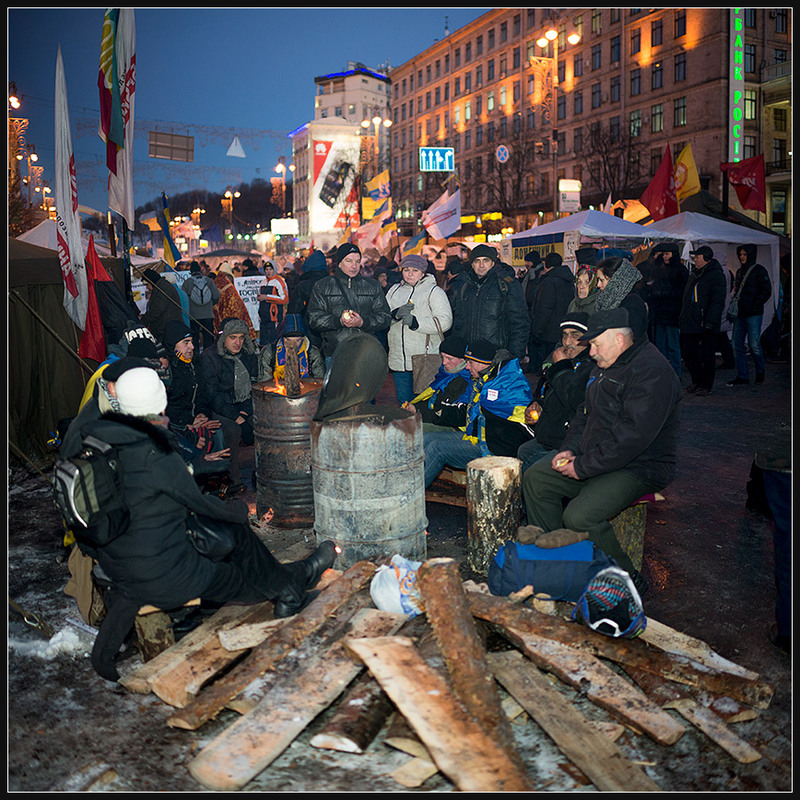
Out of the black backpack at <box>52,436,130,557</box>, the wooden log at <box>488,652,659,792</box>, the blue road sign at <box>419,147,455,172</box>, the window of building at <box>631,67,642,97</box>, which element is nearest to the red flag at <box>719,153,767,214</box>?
the blue road sign at <box>419,147,455,172</box>

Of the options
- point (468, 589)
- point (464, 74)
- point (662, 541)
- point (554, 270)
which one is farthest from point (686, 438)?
point (464, 74)

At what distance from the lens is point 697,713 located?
3467 mm

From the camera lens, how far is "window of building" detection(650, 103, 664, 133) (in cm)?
4525

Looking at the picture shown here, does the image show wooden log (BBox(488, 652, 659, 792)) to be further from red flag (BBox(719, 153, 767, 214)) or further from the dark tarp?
red flag (BBox(719, 153, 767, 214))

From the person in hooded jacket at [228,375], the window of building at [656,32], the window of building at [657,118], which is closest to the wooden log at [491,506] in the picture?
the person in hooded jacket at [228,375]

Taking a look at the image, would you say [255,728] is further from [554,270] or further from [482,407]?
[554,270]

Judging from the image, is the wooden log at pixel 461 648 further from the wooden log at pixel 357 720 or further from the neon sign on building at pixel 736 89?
the neon sign on building at pixel 736 89

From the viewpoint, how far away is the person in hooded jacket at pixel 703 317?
11.8m

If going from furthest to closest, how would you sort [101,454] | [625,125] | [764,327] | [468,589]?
[625,125] < [764,327] < [468,589] < [101,454]

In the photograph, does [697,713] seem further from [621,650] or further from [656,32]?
[656,32]

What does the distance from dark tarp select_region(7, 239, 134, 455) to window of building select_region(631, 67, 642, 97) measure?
153ft

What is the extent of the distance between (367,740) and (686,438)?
22.5 ft

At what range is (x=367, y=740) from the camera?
3.33 metres

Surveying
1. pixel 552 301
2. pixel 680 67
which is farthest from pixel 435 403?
pixel 680 67
